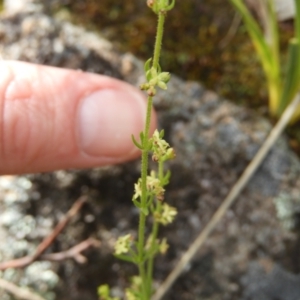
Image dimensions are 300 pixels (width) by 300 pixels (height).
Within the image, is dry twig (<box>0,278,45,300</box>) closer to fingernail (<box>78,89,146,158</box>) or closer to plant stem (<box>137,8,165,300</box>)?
plant stem (<box>137,8,165,300</box>)

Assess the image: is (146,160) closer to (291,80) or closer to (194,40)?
(291,80)

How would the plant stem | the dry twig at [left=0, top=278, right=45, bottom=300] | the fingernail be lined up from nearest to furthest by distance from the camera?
1. the plant stem
2. the dry twig at [left=0, top=278, right=45, bottom=300]
3. the fingernail

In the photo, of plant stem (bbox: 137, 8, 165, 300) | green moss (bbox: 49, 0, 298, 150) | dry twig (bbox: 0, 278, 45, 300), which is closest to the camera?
plant stem (bbox: 137, 8, 165, 300)

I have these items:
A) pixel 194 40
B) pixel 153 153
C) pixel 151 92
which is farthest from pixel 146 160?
pixel 194 40

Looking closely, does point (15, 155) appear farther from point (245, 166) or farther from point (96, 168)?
point (245, 166)

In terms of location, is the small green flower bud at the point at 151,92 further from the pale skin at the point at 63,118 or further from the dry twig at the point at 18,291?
the dry twig at the point at 18,291

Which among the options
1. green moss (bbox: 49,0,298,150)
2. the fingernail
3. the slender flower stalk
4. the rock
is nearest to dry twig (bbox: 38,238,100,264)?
the rock

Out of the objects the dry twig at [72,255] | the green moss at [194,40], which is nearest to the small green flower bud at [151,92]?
the dry twig at [72,255]
